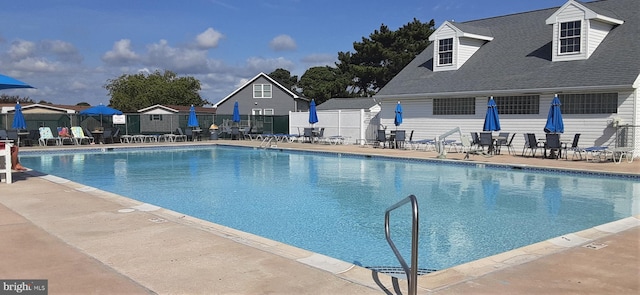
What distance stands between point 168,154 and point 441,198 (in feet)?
48.2

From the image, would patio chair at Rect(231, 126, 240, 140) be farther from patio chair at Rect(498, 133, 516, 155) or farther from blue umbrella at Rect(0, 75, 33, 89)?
blue umbrella at Rect(0, 75, 33, 89)

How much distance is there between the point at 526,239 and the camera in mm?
6934

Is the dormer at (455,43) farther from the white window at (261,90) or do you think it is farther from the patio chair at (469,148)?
the white window at (261,90)

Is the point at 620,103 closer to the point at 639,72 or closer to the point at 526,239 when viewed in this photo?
the point at 639,72

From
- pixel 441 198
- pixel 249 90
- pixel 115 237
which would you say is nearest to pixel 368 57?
pixel 249 90

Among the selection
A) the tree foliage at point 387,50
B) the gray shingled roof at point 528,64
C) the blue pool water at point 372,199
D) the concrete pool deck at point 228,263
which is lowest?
the blue pool water at point 372,199

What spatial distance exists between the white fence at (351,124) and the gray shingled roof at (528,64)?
171 cm

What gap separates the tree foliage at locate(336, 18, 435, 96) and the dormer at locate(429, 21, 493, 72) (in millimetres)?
14714

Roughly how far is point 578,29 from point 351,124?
10.9 metres

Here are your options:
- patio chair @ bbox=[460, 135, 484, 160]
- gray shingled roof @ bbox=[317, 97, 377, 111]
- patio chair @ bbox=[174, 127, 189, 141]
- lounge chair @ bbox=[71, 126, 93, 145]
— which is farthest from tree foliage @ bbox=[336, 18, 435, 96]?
lounge chair @ bbox=[71, 126, 93, 145]

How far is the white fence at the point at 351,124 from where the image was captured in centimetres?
2461

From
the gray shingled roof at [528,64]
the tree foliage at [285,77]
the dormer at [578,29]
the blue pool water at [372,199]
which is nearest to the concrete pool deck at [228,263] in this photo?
the blue pool water at [372,199]

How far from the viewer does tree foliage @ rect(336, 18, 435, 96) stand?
37.8 meters

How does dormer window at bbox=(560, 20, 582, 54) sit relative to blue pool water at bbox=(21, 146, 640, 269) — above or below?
above
